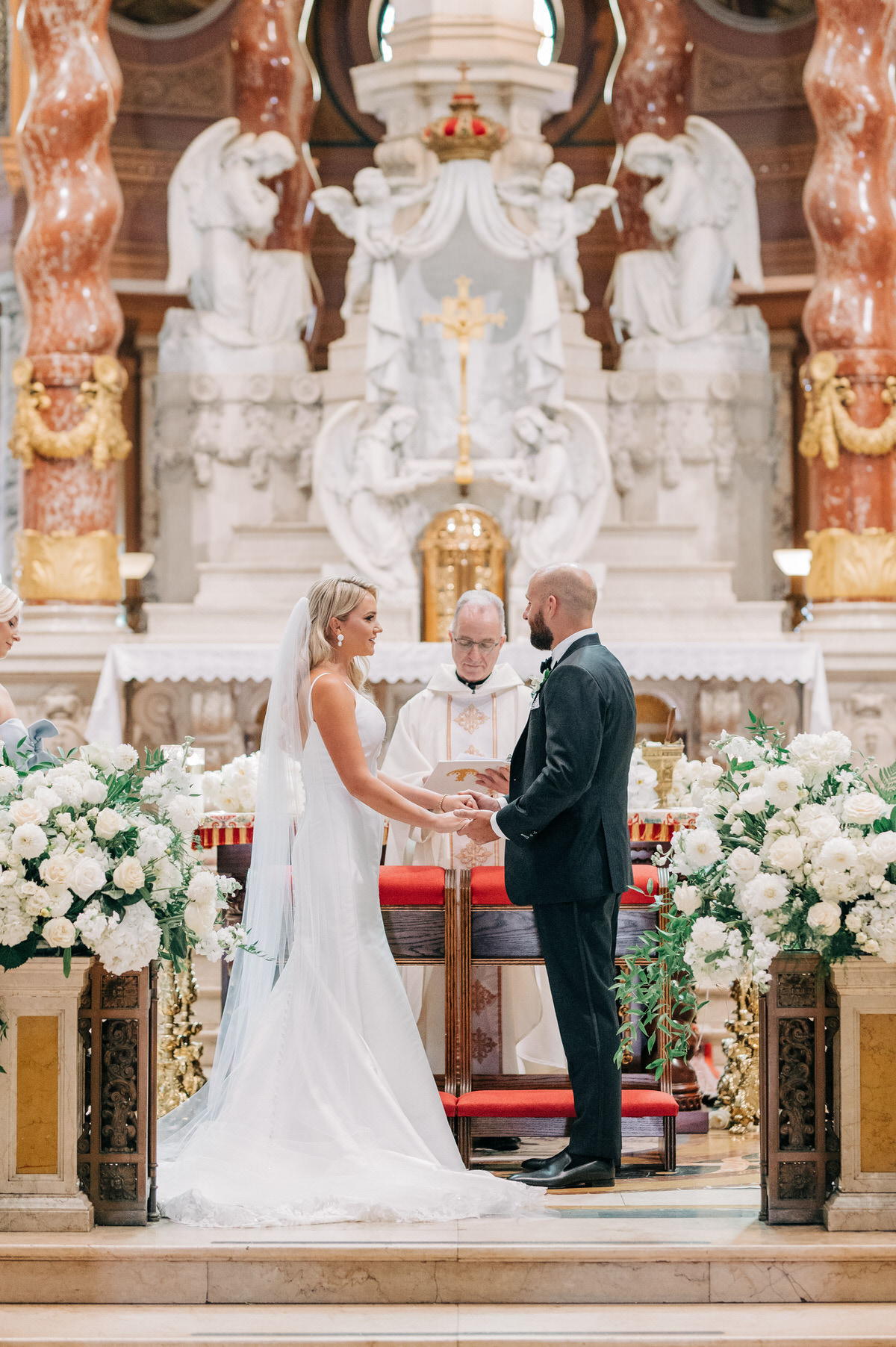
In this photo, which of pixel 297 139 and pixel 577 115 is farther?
pixel 577 115

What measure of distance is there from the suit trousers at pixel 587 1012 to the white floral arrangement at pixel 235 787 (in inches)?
83.9

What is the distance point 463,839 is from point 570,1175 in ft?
5.58

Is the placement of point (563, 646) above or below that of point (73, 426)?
below

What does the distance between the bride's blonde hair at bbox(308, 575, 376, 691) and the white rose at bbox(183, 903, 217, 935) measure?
808mm

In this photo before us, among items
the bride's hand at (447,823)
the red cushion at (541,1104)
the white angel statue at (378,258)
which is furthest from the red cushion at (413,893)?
the white angel statue at (378,258)

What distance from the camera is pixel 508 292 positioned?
11617mm

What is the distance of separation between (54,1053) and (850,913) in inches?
80.6

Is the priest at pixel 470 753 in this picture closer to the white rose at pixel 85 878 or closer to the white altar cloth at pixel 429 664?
the white rose at pixel 85 878

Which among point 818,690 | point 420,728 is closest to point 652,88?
point 818,690

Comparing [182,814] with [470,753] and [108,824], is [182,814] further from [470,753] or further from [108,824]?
[470,753]

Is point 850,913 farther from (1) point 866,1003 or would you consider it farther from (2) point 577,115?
(2) point 577,115

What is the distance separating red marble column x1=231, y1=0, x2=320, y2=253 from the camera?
41.2 feet

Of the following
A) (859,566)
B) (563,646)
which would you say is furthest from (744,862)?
(859,566)

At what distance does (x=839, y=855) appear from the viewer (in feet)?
15.0
